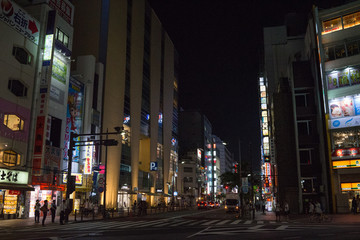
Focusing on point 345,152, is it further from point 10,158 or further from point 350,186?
point 10,158

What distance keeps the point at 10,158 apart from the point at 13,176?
5.24ft

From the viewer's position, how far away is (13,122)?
3014cm

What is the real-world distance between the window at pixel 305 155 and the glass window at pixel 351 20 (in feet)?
51.1

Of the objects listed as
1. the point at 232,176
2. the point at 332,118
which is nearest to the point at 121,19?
the point at 332,118

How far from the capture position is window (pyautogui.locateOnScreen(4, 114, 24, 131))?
29355 millimetres

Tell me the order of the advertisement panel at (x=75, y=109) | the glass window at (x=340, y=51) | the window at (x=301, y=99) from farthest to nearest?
the window at (x=301, y=99)
the glass window at (x=340, y=51)
the advertisement panel at (x=75, y=109)

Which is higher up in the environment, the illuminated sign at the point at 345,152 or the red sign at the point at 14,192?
the illuminated sign at the point at 345,152

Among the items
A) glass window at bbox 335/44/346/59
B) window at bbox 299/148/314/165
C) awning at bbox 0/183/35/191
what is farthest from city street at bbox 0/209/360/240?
glass window at bbox 335/44/346/59

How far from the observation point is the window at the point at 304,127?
42.7m

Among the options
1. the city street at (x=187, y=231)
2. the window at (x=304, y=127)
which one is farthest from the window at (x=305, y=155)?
the city street at (x=187, y=231)

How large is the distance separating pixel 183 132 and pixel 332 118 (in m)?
93.8

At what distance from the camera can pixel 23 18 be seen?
32.2 m

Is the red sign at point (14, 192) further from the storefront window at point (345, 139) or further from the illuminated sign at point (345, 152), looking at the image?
the storefront window at point (345, 139)

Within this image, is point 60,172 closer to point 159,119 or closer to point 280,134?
point 280,134
